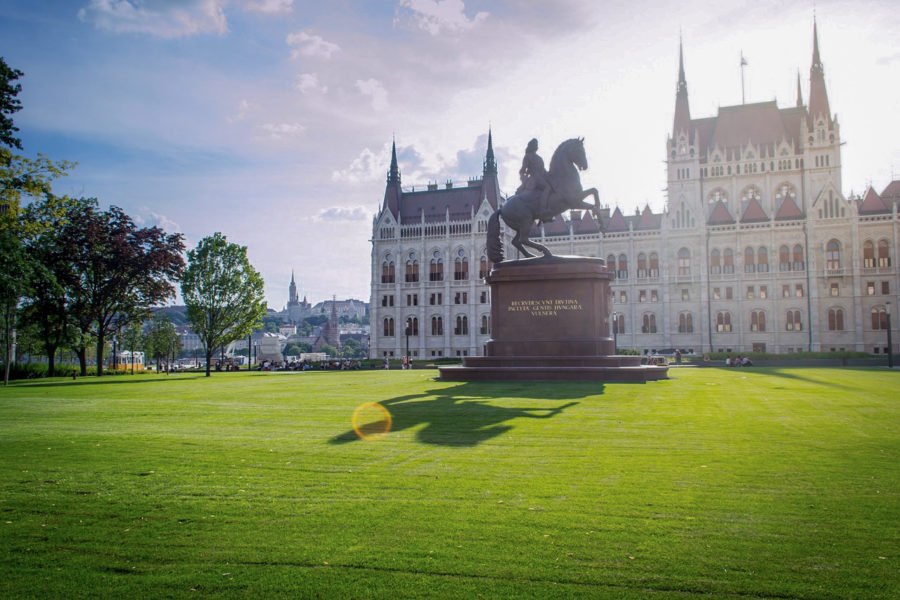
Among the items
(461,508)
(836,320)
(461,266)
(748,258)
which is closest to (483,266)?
(461,266)

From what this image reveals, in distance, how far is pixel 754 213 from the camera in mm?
81500

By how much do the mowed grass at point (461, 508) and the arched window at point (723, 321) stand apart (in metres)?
70.5

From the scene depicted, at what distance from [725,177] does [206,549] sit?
9604 cm

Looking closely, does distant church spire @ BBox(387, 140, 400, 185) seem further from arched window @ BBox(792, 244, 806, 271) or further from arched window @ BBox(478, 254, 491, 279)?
arched window @ BBox(792, 244, 806, 271)

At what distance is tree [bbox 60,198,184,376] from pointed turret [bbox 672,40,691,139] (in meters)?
75.2

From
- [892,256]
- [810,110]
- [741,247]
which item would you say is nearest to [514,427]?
[741,247]

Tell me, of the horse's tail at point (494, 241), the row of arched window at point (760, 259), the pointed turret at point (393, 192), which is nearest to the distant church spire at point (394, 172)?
the pointed turret at point (393, 192)

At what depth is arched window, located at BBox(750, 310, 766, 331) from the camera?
77.6 metres

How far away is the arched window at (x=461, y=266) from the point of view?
9188 centimetres

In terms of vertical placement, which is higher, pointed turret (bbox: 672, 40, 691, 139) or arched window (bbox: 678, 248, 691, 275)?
pointed turret (bbox: 672, 40, 691, 139)

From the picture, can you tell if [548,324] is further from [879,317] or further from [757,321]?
[879,317]

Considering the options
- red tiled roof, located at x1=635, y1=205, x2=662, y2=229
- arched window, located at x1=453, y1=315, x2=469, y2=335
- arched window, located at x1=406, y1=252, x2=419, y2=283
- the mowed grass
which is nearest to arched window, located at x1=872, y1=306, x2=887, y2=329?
red tiled roof, located at x1=635, y1=205, x2=662, y2=229

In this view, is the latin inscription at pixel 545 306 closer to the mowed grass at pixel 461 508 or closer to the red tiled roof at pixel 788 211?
the mowed grass at pixel 461 508

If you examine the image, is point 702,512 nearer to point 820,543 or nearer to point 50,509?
point 820,543
